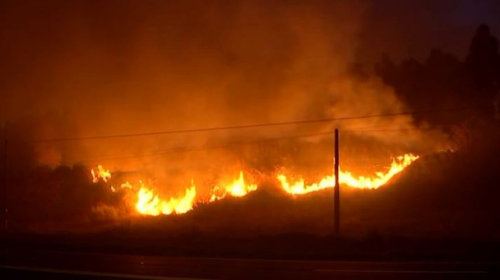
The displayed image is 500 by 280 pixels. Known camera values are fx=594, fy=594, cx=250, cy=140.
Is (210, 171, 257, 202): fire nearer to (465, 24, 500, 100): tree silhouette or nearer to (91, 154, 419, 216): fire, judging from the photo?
(91, 154, 419, 216): fire

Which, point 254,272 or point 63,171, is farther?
point 63,171

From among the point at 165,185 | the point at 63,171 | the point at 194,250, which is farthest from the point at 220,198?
the point at 194,250

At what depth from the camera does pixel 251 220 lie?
134 feet

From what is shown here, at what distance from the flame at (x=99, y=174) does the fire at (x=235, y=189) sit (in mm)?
9388

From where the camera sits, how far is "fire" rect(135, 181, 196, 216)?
44.3 metres

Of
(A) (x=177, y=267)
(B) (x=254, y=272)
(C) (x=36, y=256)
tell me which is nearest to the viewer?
(B) (x=254, y=272)

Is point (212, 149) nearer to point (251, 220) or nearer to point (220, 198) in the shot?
point (220, 198)

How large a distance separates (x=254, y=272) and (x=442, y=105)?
4055 cm

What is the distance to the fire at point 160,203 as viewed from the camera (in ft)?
145

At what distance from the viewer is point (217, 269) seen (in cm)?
1262

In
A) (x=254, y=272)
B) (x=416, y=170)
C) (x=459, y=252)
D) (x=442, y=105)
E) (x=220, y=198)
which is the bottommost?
(x=254, y=272)

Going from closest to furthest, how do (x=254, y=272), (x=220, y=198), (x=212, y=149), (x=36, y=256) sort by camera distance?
(x=254, y=272) → (x=36, y=256) → (x=220, y=198) → (x=212, y=149)

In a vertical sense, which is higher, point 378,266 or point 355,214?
point 355,214

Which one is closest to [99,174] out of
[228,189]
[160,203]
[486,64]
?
[160,203]
